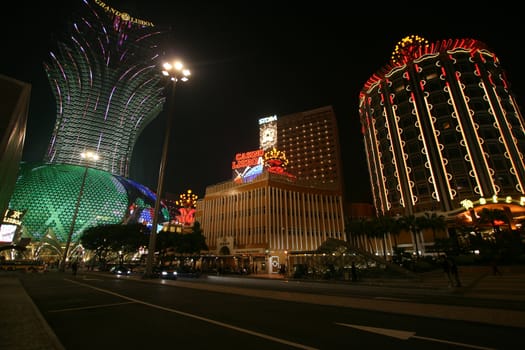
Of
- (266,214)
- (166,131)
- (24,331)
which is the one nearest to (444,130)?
(266,214)

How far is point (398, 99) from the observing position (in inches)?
2987

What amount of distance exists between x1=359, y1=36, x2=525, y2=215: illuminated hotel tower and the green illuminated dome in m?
103

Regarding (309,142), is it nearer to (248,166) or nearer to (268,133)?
(268,133)

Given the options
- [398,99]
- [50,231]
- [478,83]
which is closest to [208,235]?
[50,231]

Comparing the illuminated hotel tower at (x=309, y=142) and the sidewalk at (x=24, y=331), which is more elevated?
the illuminated hotel tower at (x=309, y=142)

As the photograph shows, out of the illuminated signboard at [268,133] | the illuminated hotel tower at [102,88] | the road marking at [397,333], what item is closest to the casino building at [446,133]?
the illuminated signboard at [268,133]

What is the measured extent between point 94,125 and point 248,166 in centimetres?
8561

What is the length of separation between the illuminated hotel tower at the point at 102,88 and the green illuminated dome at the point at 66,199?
838 cm

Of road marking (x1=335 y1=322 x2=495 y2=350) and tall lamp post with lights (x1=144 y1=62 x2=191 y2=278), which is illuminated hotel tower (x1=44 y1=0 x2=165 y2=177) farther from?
road marking (x1=335 y1=322 x2=495 y2=350)

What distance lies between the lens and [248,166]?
241 ft

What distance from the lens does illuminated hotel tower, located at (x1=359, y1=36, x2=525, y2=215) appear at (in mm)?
58344

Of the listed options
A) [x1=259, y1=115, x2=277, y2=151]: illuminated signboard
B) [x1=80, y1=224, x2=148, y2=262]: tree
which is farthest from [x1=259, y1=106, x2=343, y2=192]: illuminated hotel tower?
[x1=80, y1=224, x2=148, y2=262]: tree

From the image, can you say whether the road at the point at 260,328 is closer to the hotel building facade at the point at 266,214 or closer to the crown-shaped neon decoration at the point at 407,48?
the hotel building facade at the point at 266,214

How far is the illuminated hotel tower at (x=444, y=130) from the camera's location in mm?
58344
